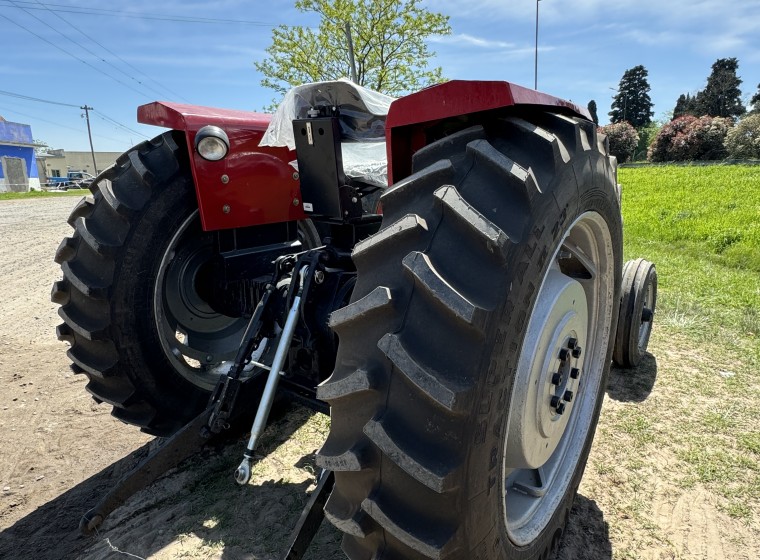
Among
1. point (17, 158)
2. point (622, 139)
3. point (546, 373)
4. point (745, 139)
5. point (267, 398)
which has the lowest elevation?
point (267, 398)

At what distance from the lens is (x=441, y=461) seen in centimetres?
126

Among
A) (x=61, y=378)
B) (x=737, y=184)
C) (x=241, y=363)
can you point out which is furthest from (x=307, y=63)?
(x=241, y=363)

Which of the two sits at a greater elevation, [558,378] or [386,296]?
[386,296]

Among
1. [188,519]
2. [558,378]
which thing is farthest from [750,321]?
[188,519]

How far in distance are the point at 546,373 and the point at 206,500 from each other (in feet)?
5.59

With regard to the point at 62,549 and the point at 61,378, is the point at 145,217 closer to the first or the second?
the point at 62,549

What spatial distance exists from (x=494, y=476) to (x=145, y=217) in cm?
191

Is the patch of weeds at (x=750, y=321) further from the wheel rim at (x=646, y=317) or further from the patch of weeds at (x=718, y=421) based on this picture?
the patch of weeds at (x=718, y=421)

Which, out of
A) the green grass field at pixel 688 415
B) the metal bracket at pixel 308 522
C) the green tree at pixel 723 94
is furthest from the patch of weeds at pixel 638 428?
the green tree at pixel 723 94

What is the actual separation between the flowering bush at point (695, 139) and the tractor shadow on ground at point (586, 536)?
1258 inches

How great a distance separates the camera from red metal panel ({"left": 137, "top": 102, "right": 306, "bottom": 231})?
2.53 meters

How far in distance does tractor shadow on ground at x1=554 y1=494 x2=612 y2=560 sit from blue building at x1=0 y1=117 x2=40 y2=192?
4192 cm

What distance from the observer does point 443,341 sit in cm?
126

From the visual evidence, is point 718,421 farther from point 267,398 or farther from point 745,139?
point 745,139
